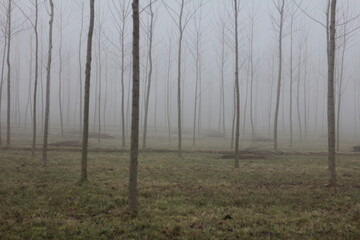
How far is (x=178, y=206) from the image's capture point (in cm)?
603

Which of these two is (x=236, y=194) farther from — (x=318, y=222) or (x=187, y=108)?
(x=187, y=108)

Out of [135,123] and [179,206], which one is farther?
[179,206]

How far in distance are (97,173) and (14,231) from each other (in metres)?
5.35

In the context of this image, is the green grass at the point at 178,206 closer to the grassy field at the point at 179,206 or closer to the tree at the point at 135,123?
the grassy field at the point at 179,206

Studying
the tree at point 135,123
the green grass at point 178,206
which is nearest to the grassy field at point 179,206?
the green grass at point 178,206

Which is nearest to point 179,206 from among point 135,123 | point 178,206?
point 178,206

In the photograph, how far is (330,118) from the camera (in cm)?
848

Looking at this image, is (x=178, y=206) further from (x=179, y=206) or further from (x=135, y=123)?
(x=135, y=123)

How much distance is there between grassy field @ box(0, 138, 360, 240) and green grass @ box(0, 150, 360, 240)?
0.05 feet

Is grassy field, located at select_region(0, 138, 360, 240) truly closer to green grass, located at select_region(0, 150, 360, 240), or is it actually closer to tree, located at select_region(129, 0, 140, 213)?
green grass, located at select_region(0, 150, 360, 240)

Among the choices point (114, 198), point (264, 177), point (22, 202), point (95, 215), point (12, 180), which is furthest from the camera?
point (264, 177)

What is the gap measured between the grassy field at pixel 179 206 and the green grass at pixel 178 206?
0.05 ft

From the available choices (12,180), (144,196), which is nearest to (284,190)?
(144,196)

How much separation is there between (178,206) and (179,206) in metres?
0.02
